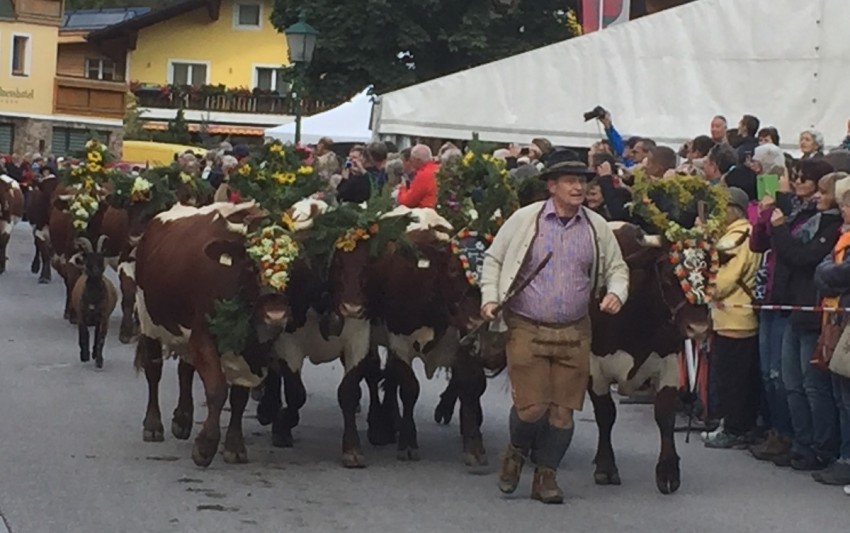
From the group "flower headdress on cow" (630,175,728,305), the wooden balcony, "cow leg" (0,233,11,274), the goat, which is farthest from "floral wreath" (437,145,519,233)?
the wooden balcony

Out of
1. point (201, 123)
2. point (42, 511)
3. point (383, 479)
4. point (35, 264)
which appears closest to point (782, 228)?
point (383, 479)

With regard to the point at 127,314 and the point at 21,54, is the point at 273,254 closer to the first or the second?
the point at 127,314

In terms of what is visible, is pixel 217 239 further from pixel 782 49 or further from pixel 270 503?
pixel 782 49

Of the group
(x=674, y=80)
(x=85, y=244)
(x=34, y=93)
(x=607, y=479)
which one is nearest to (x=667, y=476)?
(x=607, y=479)

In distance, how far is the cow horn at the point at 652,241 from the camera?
11289mm

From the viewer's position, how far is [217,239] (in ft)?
38.5

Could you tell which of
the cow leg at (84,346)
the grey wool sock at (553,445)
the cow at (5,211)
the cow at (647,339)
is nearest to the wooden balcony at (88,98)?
the cow at (5,211)

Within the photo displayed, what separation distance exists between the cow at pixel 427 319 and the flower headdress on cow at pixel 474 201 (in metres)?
0.13

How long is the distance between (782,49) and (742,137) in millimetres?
1653

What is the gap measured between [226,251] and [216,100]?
201ft

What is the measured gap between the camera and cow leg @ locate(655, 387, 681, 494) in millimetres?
11172

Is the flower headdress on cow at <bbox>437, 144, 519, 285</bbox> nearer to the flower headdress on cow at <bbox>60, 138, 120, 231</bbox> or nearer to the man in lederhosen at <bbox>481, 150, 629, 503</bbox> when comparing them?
the man in lederhosen at <bbox>481, 150, 629, 503</bbox>

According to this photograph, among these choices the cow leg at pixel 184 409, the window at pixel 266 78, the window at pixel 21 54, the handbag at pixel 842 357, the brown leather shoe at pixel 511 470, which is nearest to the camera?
the brown leather shoe at pixel 511 470

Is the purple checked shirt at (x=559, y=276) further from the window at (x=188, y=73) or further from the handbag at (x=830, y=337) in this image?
the window at (x=188, y=73)
